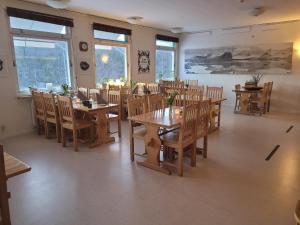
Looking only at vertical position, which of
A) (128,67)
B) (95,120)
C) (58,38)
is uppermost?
(58,38)

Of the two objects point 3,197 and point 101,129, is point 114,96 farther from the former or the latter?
point 3,197

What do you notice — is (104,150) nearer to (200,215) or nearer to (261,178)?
(200,215)

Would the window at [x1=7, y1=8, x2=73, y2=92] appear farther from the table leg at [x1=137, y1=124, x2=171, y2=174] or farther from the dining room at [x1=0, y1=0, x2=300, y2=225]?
the table leg at [x1=137, y1=124, x2=171, y2=174]

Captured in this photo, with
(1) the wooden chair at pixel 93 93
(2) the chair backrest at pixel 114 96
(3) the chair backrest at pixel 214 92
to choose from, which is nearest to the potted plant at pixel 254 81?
(3) the chair backrest at pixel 214 92

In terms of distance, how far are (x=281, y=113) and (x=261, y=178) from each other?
4.64 meters

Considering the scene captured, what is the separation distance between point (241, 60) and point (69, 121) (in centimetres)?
589

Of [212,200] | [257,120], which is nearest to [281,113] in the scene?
[257,120]

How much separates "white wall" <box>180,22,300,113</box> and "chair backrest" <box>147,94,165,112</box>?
15.1 ft

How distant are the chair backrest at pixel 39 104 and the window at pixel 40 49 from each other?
1.69ft

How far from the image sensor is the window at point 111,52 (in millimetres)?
6122

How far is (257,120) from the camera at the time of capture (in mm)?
5848

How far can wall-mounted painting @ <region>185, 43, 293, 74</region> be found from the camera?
6750 mm

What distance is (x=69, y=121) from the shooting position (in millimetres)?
3854

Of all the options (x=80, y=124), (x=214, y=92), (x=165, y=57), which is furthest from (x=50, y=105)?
(x=165, y=57)
